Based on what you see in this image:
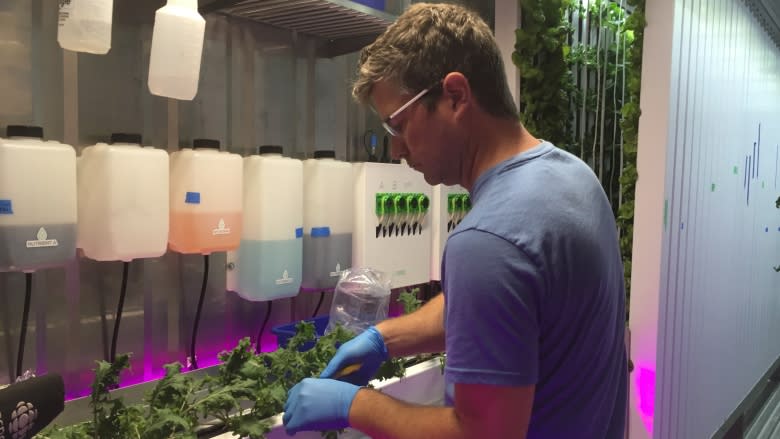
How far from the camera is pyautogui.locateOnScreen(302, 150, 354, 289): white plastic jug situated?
6.92ft

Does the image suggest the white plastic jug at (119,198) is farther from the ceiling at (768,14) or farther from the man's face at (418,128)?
the ceiling at (768,14)

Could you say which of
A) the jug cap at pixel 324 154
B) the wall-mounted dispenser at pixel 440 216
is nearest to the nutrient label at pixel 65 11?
the jug cap at pixel 324 154

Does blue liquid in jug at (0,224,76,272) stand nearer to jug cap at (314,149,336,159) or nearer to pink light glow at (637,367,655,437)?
jug cap at (314,149,336,159)

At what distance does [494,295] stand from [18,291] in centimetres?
128

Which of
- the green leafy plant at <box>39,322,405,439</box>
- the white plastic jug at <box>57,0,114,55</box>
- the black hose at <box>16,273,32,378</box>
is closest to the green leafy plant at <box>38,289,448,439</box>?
the green leafy plant at <box>39,322,405,439</box>

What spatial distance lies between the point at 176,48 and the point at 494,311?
1127mm

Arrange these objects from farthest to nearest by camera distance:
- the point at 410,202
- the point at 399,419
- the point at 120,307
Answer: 1. the point at 410,202
2. the point at 120,307
3. the point at 399,419

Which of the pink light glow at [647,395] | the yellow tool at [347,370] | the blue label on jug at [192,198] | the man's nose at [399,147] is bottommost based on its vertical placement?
the pink light glow at [647,395]

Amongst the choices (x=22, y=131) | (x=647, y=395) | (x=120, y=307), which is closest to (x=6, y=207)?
(x=22, y=131)

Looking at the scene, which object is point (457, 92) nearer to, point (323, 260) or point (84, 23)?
point (84, 23)

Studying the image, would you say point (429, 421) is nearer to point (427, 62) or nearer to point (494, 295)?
point (494, 295)

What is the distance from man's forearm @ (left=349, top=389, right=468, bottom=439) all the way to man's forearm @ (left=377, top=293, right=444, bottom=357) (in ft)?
1.12

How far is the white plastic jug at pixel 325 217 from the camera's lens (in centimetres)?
211

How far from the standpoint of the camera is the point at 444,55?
1.10 metres
